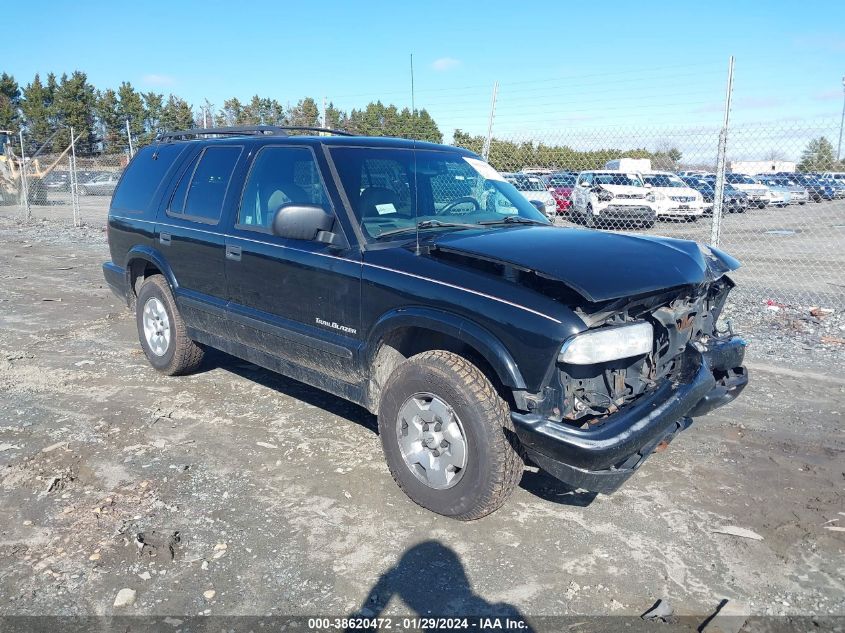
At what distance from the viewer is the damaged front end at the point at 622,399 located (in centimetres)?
295

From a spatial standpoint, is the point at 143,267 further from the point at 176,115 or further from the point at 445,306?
the point at 176,115

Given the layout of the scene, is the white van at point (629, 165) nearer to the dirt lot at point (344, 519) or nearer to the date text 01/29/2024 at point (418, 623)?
the dirt lot at point (344, 519)

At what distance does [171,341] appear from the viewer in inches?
211

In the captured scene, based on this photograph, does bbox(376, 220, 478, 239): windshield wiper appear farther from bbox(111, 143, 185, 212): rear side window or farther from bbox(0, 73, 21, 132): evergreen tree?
bbox(0, 73, 21, 132): evergreen tree

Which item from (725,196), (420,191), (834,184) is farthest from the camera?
(725,196)

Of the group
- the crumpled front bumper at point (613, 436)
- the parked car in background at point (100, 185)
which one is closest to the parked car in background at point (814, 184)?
the crumpled front bumper at point (613, 436)

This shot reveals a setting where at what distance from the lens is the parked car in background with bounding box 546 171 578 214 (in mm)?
15125

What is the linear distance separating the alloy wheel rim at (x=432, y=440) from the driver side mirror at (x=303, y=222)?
112 cm

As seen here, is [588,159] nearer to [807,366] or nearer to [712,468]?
[807,366]

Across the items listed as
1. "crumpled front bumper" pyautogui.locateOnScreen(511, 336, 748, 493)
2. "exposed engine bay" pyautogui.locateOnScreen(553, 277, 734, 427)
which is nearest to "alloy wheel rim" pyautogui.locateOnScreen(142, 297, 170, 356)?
"crumpled front bumper" pyautogui.locateOnScreen(511, 336, 748, 493)

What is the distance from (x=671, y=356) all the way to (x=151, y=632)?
8.90 ft

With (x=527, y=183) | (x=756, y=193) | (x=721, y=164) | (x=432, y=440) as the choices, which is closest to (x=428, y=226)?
(x=432, y=440)

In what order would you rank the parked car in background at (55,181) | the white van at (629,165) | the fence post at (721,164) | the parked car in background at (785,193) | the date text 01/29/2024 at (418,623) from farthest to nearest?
the parked car in background at (55,181) → the parked car in background at (785,193) → the white van at (629,165) → the fence post at (721,164) → the date text 01/29/2024 at (418,623)

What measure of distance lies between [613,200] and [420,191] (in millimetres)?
11639
